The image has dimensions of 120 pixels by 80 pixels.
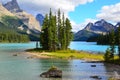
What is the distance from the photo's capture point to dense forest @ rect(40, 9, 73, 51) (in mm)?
147500

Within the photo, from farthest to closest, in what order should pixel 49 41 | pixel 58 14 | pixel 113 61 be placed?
pixel 58 14 → pixel 49 41 → pixel 113 61

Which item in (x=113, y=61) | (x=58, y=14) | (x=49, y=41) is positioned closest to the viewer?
(x=113, y=61)

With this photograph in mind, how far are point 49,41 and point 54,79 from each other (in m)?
91.5

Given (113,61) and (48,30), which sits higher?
(48,30)

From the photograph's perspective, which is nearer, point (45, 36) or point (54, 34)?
point (54, 34)

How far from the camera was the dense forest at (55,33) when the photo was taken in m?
148

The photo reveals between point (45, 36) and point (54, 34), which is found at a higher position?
point (54, 34)

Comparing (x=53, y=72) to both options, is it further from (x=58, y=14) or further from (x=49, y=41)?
(x=58, y=14)

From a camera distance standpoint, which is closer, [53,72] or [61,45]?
[53,72]

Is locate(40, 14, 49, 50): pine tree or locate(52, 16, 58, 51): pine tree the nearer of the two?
locate(52, 16, 58, 51): pine tree

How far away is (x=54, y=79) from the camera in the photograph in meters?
55.7

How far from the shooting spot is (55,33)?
493 feet

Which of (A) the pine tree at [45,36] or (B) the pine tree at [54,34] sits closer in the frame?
(B) the pine tree at [54,34]

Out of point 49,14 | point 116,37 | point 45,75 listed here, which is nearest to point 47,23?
point 49,14
